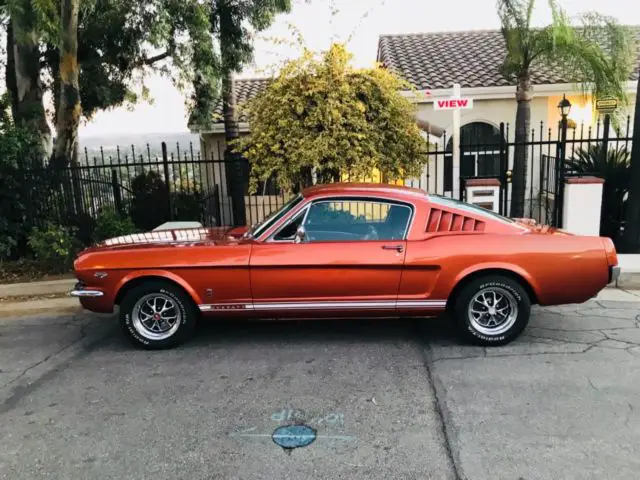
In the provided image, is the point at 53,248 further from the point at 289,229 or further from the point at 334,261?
the point at 334,261

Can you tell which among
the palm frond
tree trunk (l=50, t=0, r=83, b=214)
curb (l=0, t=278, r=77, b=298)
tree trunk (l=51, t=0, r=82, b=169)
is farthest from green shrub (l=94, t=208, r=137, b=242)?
the palm frond

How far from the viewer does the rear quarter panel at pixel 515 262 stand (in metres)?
4.95

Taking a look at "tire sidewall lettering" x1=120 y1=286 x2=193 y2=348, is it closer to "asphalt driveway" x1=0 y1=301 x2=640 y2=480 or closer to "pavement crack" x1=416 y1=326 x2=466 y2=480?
"asphalt driveway" x1=0 y1=301 x2=640 y2=480

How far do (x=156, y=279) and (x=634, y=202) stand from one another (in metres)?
6.79

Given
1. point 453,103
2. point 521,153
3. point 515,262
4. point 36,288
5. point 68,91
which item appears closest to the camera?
point 515,262

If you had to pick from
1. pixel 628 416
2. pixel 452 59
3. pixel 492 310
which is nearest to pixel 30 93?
pixel 492 310

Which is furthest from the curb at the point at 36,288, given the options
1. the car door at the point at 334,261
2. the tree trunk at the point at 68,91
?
the car door at the point at 334,261

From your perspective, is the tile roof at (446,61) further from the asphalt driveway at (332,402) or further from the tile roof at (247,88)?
the asphalt driveway at (332,402)

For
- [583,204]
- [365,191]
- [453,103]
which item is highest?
[453,103]

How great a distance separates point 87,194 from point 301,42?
4904 mm

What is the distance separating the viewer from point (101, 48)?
11.3 meters

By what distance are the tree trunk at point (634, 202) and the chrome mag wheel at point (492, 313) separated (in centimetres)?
418

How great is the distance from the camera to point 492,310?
5113mm

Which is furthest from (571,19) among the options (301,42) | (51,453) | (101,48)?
(51,453)
